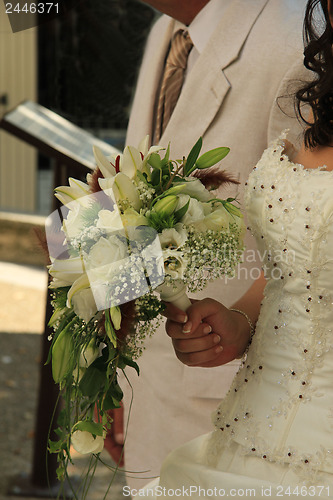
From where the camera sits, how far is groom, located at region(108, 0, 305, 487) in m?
1.47

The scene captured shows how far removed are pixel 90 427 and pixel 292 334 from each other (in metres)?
0.38

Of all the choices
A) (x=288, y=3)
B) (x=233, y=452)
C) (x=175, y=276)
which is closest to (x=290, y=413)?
(x=233, y=452)

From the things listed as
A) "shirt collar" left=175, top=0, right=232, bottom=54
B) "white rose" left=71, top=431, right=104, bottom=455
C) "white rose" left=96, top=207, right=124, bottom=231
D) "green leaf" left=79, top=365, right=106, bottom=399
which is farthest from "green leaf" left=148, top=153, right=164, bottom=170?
"shirt collar" left=175, top=0, right=232, bottom=54

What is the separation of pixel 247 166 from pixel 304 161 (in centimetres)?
20

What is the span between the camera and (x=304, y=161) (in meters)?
1.31

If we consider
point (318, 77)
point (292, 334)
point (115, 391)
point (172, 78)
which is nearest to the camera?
point (115, 391)

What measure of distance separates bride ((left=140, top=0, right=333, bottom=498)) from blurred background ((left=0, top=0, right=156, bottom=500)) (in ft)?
2.40

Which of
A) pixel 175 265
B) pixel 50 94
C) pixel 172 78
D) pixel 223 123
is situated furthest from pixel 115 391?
pixel 50 94

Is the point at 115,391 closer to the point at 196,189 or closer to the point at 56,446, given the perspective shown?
the point at 56,446

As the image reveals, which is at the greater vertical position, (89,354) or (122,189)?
(122,189)

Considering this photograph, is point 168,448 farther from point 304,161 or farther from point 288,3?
point 288,3

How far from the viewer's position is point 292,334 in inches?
47.5

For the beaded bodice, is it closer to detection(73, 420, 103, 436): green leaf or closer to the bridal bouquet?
the bridal bouquet

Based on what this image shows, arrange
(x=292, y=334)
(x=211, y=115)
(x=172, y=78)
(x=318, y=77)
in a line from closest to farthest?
(x=292, y=334), (x=318, y=77), (x=211, y=115), (x=172, y=78)
